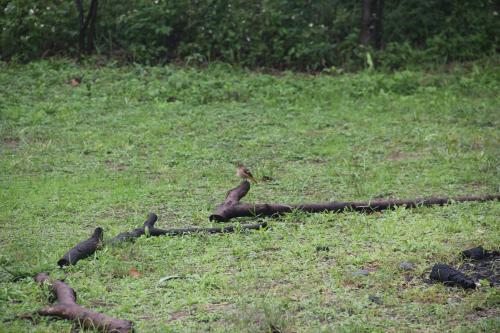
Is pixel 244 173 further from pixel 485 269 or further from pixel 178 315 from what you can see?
pixel 178 315

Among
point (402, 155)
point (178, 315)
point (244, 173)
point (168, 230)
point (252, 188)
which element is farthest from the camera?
point (402, 155)

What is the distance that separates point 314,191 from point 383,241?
5.25 ft

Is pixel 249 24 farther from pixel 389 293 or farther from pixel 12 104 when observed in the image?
pixel 389 293

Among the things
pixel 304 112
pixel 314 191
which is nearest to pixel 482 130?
pixel 304 112

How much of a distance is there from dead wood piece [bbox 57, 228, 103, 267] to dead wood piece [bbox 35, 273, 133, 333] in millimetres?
498

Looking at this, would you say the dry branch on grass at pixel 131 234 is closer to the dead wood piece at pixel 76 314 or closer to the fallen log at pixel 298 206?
the fallen log at pixel 298 206

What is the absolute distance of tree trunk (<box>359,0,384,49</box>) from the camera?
12930 mm

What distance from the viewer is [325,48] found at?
1275 cm

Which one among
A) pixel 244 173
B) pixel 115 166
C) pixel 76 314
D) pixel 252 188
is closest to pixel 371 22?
pixel 115 166

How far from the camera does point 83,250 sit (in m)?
5.88

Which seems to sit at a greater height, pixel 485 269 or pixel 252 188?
pixel 485 269

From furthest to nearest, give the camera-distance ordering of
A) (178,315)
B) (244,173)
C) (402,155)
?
(402,155) → (244,173) → (178,315)

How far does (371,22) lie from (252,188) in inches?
227

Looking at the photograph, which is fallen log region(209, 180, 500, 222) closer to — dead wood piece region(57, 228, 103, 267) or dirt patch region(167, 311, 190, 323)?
dead wood piece region(57, 228, 103, 267)
